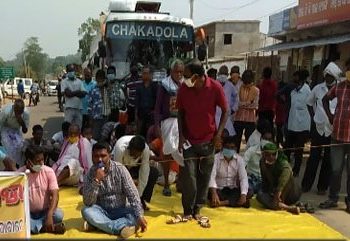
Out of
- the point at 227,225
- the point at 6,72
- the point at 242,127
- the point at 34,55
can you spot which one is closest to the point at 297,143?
the point at 242,127

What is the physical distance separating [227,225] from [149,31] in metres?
6.66

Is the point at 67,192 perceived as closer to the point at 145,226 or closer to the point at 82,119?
the point at 145,226

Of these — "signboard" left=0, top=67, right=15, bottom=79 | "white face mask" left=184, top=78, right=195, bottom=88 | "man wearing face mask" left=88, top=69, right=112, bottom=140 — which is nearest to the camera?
"white face mask" left=184, top=78, right=195, bottom=88

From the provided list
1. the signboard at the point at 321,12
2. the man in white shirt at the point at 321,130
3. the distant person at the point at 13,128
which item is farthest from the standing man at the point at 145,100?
the signboard at the point at 321,12

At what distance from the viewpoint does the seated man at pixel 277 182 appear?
6449 millimetres

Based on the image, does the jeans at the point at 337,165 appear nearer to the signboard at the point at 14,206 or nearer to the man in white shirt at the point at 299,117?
the man in white shirt at the point at 299,117

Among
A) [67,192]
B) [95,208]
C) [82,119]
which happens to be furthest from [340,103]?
[82,119]

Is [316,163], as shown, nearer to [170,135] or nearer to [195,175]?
[170,135]

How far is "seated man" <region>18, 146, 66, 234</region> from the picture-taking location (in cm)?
544

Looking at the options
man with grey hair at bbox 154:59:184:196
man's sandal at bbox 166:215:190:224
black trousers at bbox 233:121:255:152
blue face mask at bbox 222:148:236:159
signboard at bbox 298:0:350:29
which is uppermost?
signboard at bbox 298:0:350:29

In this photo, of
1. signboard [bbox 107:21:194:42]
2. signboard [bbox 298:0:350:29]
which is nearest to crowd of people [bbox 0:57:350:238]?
signboard [bbox 107:21:194:42]

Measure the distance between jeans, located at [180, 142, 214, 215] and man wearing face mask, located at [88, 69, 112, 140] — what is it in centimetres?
361

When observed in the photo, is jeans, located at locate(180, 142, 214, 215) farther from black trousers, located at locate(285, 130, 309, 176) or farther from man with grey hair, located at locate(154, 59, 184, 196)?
black trousers, located at locate(285, 130, 309, 176)

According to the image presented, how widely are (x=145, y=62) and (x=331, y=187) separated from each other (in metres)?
5.89
